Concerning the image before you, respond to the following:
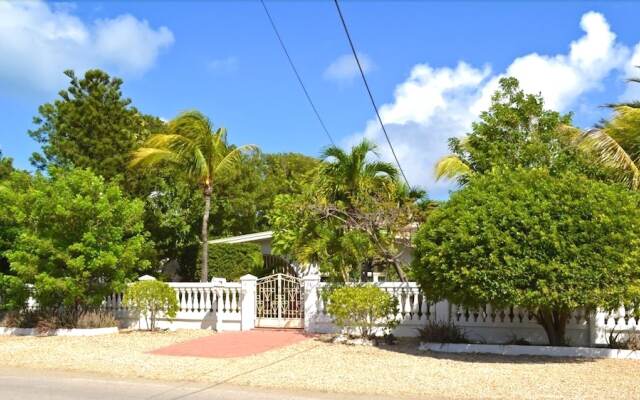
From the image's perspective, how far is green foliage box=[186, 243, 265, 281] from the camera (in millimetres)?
24312

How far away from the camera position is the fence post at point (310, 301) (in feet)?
53.5

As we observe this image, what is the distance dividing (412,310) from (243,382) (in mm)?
5715

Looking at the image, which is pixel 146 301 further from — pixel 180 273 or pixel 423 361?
pixel 180 273

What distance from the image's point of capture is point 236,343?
591 inches

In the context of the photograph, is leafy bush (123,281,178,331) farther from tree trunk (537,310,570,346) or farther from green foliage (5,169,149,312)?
tree trunk (537,310,570,346)

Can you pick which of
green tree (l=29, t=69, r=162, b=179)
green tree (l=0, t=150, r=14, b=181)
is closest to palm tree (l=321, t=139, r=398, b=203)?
green tree (l=29, t=69, r=162, b=179)

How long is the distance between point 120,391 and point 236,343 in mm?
5263

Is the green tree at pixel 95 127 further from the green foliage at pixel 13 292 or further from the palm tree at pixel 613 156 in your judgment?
the palm tree at pixel 613 156

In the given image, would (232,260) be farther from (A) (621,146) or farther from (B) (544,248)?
(B) (544,248)

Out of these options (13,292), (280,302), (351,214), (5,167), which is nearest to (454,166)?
(351,214)

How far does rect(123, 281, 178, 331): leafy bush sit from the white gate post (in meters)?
1.79

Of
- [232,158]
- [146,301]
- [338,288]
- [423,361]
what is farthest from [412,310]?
[232,158]

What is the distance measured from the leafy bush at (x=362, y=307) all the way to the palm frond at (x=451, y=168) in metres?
5.12

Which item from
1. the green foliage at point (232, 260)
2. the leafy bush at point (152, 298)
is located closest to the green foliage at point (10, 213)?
the leafy bush at point (152, 298)
